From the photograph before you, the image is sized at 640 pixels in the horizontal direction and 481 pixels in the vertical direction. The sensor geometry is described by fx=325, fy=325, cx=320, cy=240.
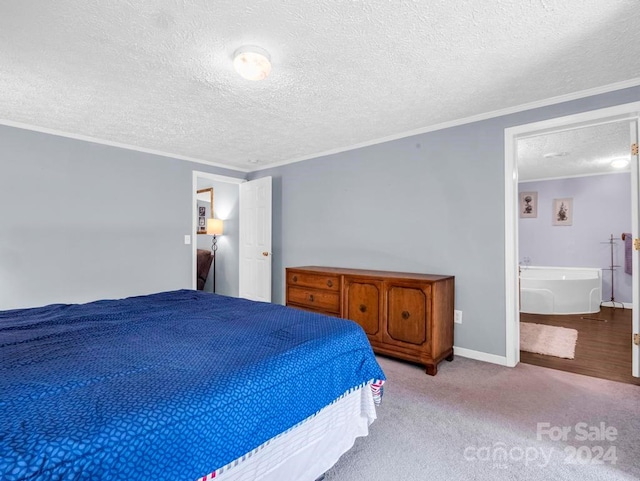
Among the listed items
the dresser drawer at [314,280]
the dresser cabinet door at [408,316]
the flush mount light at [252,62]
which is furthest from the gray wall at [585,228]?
the flush mount light at [252,62]

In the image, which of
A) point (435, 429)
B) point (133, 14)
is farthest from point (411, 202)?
point (133, 14)

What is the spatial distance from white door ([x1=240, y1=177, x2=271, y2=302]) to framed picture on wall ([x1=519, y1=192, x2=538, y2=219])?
4.89m

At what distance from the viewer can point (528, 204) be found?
6.18 m

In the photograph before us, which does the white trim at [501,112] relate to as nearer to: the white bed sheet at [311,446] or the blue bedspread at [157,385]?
the blue bedspread at [157,385]

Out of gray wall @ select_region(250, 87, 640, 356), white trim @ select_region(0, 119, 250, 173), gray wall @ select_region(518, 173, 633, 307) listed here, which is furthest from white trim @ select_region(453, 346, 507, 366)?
gray wall @ select_region(518, 173, 633, 307)

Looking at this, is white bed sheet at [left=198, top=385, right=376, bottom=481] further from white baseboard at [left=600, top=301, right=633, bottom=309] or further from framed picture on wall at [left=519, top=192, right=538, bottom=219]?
framed picture on wall at [left=519, top=192, right=538, bottom=219]

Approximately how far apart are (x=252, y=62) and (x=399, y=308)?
2.17 m

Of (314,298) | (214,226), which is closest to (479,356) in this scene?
(314,298)

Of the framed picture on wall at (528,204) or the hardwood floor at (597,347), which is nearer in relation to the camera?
the hardwood floor at (597,347)

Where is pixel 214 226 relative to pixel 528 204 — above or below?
below

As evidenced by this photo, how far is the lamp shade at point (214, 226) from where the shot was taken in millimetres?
5512

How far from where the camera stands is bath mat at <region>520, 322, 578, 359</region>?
3150 millimetres

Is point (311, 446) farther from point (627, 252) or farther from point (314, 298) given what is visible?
point (627, 252)

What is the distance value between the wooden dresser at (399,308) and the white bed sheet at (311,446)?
1147 mm
